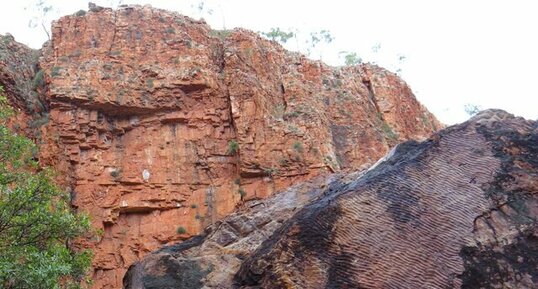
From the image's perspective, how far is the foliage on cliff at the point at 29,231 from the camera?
1067cm

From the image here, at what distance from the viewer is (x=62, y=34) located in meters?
27.8

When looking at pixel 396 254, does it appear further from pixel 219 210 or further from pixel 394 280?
pixel 219 210

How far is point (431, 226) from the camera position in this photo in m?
6.62

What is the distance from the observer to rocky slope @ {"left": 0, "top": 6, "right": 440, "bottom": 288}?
25266 mm

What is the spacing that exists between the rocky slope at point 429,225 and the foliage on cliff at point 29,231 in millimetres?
4314

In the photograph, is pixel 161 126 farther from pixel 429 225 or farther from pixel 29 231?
pixel 429 225

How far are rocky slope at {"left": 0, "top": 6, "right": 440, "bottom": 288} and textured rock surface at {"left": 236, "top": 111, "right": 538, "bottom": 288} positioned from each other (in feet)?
58.1

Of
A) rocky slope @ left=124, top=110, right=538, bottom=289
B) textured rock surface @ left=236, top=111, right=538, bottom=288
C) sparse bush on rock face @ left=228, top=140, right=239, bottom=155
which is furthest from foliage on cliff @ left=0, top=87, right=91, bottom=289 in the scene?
sparse bush on rock face @ left=228, top=140, right=239, bottom=155

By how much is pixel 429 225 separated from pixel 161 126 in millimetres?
21007

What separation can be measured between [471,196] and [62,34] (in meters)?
24.5

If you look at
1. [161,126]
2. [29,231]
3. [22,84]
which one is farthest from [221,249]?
[22,84]

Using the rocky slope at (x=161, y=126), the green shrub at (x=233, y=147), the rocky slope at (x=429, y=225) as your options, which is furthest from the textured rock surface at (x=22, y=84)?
the rocky slope at (x=429, y=225)

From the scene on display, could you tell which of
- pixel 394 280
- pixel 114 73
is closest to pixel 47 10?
pixel 114 73

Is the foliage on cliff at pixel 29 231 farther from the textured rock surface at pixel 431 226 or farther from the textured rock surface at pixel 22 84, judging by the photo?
the textured rock surface at pixel 22 84
